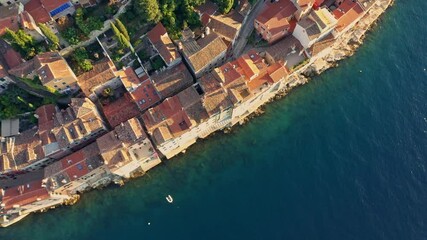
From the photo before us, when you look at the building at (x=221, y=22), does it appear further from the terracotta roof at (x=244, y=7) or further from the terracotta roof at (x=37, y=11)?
the terracotta roof at (x=37, y=11)

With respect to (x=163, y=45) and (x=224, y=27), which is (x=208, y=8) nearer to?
(x=224, y=27)

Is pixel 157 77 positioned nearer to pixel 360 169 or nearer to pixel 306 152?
pixel 306 152

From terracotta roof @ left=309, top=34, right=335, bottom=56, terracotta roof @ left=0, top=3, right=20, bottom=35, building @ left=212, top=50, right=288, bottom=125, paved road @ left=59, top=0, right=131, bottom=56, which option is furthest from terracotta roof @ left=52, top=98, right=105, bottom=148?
terracotta roof @ left=309, top=34, right=335, bottom=56

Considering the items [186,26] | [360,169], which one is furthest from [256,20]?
[360,169]

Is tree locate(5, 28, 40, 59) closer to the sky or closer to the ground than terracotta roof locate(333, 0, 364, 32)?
closer to the sky

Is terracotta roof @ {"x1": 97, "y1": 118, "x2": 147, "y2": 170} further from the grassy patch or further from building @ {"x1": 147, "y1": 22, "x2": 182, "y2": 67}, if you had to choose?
the grassy patch

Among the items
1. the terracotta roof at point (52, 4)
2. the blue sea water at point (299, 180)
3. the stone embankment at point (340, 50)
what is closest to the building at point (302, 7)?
the stone embankment at point (340, 50)

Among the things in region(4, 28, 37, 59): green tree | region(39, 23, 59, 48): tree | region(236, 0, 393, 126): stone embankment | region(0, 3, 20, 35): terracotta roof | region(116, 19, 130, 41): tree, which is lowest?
region(236, 0, 393, 126): stone embankment
